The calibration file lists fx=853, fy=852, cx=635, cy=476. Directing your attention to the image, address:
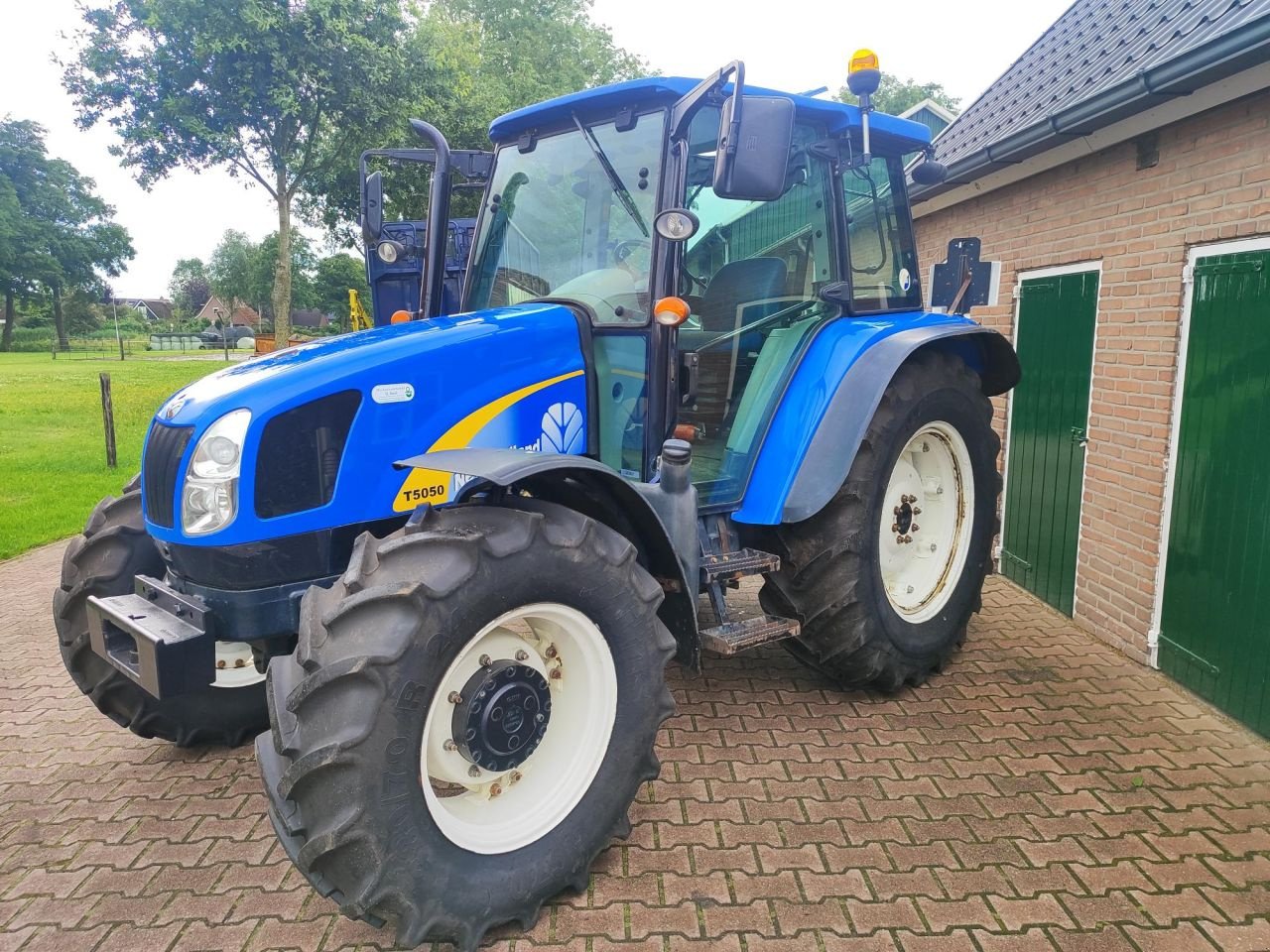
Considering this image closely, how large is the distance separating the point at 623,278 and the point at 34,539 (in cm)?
645

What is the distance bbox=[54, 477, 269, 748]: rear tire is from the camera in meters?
2.95

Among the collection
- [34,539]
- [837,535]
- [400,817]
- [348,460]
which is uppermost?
[348,460]

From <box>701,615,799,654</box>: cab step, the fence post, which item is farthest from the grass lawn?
<box>701,615,799,654</box>: cab step

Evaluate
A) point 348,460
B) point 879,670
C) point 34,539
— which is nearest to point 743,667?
point 879,670

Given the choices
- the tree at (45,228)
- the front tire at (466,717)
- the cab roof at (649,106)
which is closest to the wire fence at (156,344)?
the tree at (45,228)

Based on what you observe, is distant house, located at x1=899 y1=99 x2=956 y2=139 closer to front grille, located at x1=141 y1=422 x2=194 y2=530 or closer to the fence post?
the fence post

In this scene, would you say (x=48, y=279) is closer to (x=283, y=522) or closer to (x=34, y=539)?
(x=34, y=539)

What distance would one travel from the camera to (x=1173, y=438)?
3.93 m

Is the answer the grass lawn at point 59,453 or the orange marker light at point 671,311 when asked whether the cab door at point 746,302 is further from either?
the grass lawn at point 59,453

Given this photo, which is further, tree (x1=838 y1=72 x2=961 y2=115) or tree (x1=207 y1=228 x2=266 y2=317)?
tree (x1=207 y1=228 x2=266 y2=317)

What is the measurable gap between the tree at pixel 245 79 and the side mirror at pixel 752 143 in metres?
12.9

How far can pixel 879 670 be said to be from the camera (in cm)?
355

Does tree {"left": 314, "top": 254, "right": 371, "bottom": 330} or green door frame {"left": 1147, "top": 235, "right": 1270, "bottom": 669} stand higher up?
tree {"left": 314, "top": 254, "right": 371, "bottom": 330}

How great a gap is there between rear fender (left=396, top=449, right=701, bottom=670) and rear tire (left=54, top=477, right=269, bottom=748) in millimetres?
1252
